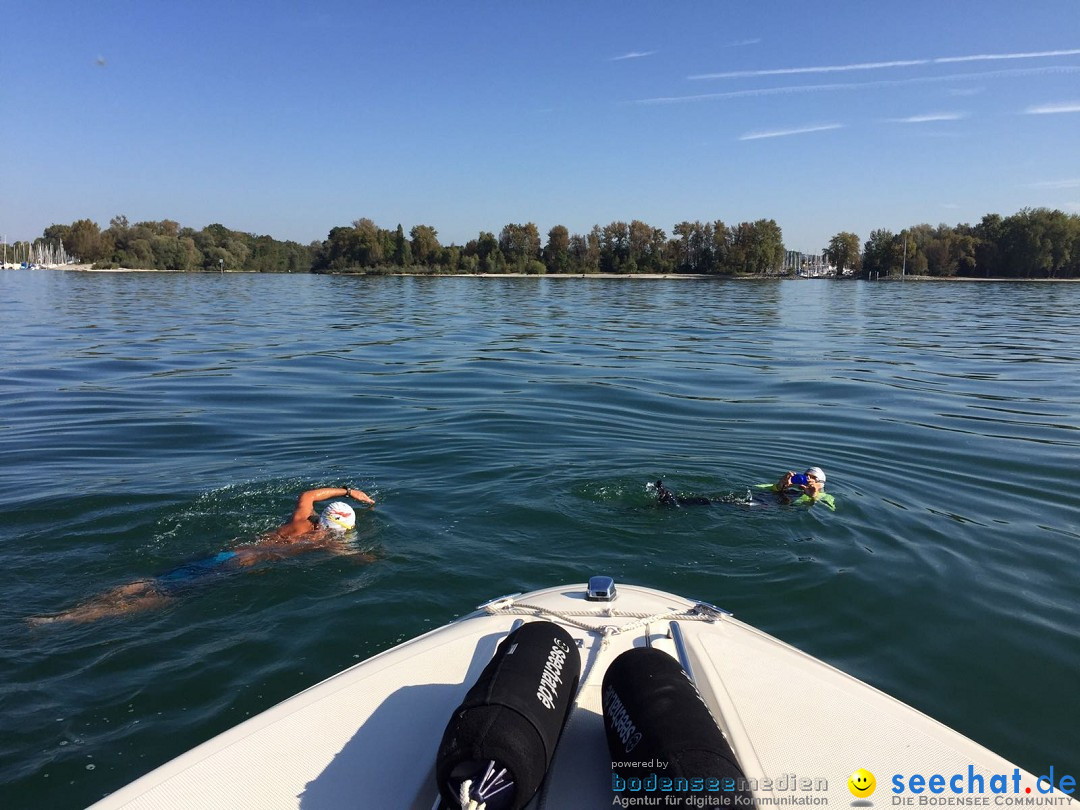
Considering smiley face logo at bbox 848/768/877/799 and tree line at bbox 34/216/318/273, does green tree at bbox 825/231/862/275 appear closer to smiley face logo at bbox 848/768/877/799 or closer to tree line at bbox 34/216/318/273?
tree line at bbox 34/216/318/273

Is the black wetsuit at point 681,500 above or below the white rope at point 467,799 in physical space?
below

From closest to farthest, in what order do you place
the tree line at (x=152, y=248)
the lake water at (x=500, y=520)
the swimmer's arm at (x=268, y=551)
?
the lake water at (x=500, y=520)
the swimmer's arm at (x=268, y=551)
the tree line at (x=152, y=248)

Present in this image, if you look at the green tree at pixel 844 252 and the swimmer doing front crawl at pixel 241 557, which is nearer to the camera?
the swimmer doing front crawl at pixel 241 557

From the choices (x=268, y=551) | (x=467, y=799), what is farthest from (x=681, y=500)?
(x=467, y=799)

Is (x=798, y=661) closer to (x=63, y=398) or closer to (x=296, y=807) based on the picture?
(x=296, y=807)

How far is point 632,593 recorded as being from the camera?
4.00 m

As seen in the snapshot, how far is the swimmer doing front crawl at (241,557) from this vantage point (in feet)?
17.5

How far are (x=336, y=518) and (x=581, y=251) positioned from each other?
416ft

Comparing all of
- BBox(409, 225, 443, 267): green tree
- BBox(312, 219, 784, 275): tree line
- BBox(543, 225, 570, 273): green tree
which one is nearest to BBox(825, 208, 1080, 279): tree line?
BBox(312, 219, 784, 275): tree line

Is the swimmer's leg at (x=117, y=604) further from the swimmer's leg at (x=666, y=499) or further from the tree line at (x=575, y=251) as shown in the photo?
the tree line at (x=575, y=251)

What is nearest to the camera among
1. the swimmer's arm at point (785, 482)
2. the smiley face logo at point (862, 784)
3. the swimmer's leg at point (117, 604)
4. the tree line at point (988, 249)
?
the smiley face logo at point (862, 784)

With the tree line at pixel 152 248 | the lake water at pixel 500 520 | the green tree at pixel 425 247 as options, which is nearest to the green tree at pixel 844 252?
the green tree at pixel 425 247

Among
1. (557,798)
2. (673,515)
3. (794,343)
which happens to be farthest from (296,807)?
(794,343)

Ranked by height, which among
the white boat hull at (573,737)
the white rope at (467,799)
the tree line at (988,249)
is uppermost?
the tree line at (988,249)
